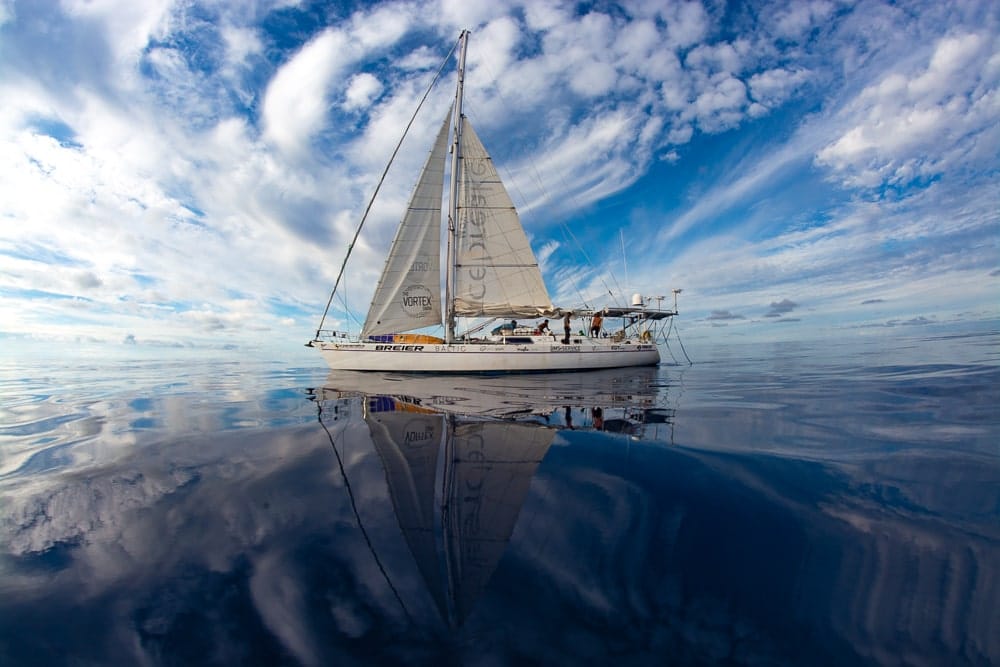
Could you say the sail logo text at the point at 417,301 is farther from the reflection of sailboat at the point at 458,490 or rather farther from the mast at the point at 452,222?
the reflection of sailboat at the point at 458,490

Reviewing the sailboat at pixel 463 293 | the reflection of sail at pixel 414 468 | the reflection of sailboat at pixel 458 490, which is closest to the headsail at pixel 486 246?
Result: the sailboat at pixel 463 293

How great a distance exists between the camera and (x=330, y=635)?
200 cm

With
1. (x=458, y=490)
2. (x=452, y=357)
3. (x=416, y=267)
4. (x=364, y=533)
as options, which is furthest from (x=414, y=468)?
(x=416, y=267)

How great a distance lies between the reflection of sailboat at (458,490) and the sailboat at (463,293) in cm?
1353

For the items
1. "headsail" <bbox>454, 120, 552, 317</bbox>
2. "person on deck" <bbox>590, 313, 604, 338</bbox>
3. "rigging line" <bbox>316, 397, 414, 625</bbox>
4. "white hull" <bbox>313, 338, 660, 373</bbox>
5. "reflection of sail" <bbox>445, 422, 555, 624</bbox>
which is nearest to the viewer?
"rigging line" <bbox>316, 397, 414, 625</bbox>

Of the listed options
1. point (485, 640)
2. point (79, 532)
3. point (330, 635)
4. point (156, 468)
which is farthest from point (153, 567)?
point (156, 468)

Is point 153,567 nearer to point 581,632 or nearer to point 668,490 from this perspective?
point 581,632

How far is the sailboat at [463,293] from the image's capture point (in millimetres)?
20500

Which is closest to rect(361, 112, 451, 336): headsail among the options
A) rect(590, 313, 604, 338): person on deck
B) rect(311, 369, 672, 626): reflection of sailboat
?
rect(590, 313, 604, 338): person on deck

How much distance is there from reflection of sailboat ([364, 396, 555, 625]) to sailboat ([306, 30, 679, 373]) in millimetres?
13526

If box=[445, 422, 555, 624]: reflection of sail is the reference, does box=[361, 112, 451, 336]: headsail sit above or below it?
above

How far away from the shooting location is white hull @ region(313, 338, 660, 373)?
20.2m

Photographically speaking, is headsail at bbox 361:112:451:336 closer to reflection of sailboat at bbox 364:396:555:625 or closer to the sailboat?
the sailboat

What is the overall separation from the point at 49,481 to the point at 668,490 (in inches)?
284
